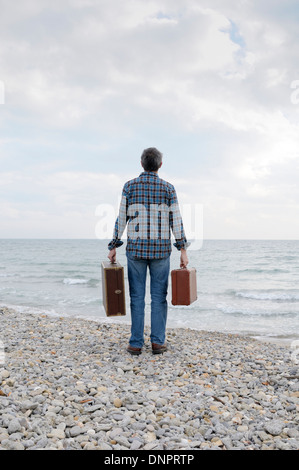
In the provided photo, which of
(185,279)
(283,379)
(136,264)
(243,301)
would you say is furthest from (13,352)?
(243,301)

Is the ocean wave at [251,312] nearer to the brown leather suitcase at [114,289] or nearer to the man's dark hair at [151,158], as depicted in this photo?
the brown leather suitcase at [114,289]

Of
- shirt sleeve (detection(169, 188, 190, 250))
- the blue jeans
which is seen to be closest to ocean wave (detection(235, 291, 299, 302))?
the blue jeans

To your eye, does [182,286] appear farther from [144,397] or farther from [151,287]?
[144,397]

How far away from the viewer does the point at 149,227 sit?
4.49m

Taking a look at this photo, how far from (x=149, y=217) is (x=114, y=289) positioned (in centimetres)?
101

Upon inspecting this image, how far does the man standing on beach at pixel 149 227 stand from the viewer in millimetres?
4477

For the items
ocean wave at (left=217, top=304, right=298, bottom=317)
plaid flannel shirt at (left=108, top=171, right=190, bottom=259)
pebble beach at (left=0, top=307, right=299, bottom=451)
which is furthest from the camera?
ocean wave at (left=217, top=304, right=298, bottom=317)

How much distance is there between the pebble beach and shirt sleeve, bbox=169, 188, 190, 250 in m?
1.53

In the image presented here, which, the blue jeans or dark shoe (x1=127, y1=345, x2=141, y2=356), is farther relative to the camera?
dark shoe (x1=127, y1=345, x2=141, y2=356)

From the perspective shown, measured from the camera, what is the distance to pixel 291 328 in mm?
9922

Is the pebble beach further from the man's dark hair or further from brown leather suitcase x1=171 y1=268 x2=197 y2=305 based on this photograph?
the man's dark hair

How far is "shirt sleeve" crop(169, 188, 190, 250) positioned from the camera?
454 cm
